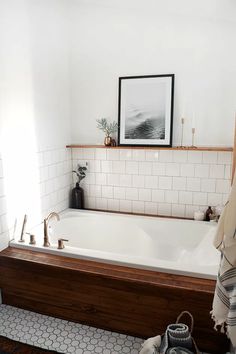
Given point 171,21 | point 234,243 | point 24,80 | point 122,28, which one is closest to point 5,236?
point 24,80

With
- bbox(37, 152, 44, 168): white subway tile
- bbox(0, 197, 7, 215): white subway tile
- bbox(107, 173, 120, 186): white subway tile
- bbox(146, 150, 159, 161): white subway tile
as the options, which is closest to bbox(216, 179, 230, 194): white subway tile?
bbox(146, 150, 159, 161): white subway tile

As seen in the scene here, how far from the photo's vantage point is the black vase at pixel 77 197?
3.01 meters

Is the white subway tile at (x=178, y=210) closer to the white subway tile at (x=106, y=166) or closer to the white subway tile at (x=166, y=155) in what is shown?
the white subway tile at (x=166, y=155)

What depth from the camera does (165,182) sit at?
109 inches

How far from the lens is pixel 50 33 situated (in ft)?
8.41

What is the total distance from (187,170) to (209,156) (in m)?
0.24

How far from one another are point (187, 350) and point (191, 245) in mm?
1155

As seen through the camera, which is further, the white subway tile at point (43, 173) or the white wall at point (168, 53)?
the white subway tile at point (43, 173)

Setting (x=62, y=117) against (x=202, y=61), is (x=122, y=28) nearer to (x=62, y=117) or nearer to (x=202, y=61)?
(x=202, y=61)

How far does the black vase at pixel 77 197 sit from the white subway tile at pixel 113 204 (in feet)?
0.98

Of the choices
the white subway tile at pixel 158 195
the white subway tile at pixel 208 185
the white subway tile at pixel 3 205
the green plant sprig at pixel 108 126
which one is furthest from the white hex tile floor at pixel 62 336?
the green plant sprig at pixel 108 126

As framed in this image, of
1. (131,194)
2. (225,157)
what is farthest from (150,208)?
(225,157)

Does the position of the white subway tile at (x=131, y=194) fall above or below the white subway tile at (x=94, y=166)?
below

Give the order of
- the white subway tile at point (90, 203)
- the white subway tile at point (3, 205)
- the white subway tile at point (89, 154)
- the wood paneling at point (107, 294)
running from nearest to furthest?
the wood paneling at point (107, 294) < the white subway tile at point (3, 205) < the white subway tile at point (89, 154) < the white subway tile at point (90, 203)
